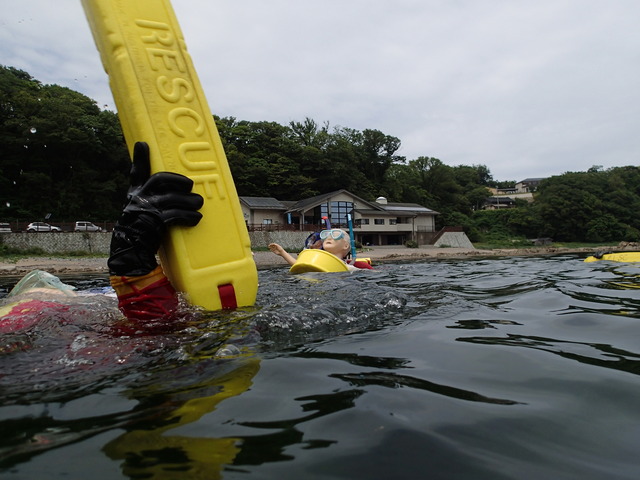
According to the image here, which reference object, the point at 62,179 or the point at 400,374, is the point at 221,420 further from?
the point at 62,179

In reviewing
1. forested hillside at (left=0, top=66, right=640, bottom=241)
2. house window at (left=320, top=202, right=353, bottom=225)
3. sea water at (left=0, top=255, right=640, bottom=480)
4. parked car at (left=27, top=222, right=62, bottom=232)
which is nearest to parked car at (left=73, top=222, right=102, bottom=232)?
parked car at (left=27, top=222, right=62, bottom=232)

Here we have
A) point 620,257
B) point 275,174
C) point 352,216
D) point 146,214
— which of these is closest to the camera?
point 146,214

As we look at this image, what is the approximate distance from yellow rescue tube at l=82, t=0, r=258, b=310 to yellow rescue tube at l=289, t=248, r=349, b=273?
2.61 m

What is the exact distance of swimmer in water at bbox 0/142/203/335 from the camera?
8.32 ft

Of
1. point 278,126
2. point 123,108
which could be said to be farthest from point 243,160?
point 123,108

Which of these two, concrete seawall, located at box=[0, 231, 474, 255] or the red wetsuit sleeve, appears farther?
concrete seawall, located at box=[0, 231, 474, 255]

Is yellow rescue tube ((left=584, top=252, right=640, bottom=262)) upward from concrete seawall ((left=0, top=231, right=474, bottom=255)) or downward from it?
downward

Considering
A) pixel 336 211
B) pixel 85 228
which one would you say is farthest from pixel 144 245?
pixel 336 211

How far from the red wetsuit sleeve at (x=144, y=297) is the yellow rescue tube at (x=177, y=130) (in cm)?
14

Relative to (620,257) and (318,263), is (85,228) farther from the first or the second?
(620,257)

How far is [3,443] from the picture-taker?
1210 millimetres

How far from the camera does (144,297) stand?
2645 mm

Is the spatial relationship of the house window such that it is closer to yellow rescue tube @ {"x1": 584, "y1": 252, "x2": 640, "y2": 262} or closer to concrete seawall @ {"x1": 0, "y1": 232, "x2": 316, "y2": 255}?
concrete seawall @ {"x1": 0, "y1": 232, "x2": 316, "y2": 255}

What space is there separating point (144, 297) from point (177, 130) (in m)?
1.18
